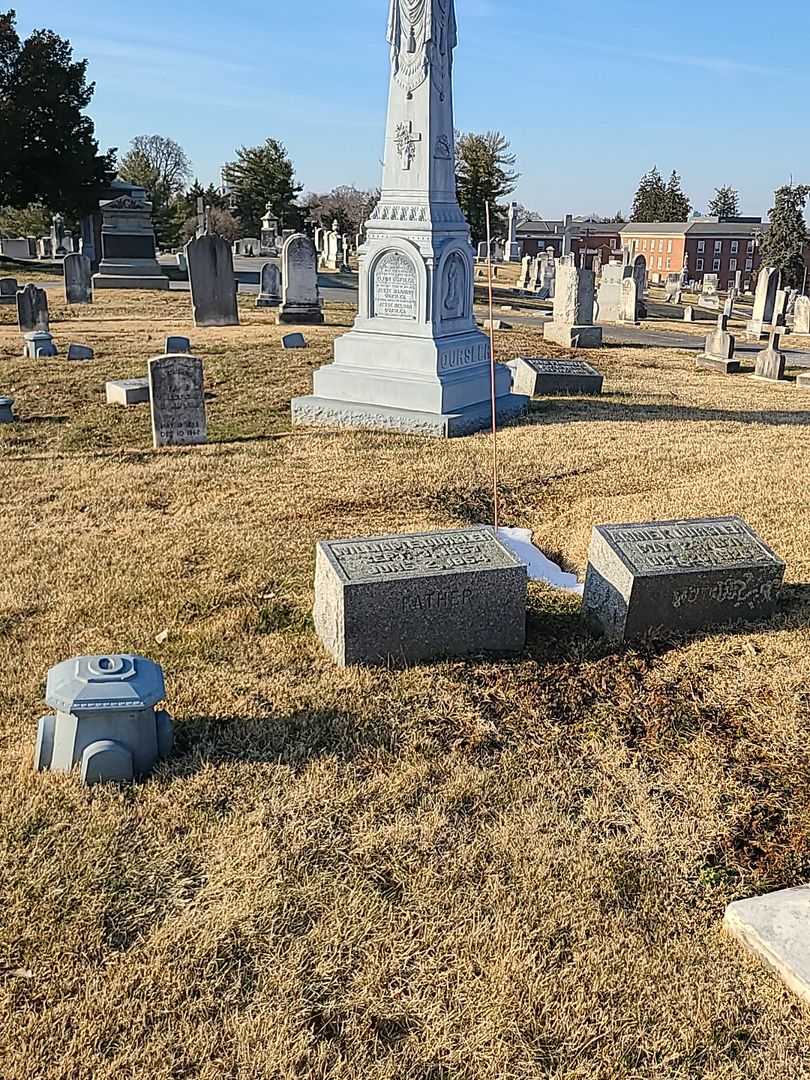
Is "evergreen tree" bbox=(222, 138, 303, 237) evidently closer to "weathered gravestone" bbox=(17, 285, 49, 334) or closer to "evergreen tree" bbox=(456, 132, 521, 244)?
"evergreen tree" bbox=(456, 132, 521, 244)

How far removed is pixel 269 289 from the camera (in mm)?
22781

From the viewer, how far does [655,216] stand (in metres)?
Result: 84.8

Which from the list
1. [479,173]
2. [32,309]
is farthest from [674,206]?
[32,309]

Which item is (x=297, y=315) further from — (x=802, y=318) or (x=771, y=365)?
(x=802, y=318)

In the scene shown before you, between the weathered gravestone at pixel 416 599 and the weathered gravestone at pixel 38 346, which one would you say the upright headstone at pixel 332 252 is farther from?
the weathered gravestone at pixel 416 599

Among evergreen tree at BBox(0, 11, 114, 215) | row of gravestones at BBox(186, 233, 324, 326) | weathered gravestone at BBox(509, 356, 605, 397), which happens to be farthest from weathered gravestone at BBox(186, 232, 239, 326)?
evergreen tree at BBox(0, 11, 114, 215)

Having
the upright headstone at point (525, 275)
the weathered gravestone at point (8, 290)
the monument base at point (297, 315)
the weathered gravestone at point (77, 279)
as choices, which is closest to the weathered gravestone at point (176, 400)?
the monument base at point (297, 315)

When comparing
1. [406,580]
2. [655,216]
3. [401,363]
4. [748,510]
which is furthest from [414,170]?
[655,216]

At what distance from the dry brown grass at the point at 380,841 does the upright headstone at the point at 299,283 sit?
1296 centimetres

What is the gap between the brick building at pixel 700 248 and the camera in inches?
2916

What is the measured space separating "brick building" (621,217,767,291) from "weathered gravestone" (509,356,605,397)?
65485 mm

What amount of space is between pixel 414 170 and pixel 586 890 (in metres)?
8.98

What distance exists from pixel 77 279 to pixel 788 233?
4888cm

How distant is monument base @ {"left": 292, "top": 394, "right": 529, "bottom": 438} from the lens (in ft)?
32.6
